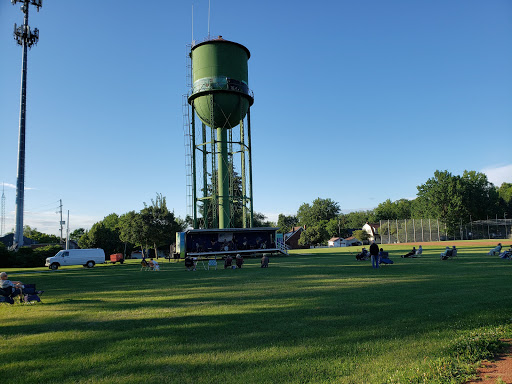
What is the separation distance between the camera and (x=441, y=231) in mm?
74062

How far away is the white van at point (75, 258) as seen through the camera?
32.3 meters

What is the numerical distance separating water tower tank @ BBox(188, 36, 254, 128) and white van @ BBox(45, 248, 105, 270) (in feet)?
60.2

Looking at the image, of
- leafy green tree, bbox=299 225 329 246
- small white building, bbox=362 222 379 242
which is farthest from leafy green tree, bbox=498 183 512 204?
leafy green tree, bbox=299 225 329 246

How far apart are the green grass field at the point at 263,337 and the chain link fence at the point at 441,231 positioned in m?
68.5

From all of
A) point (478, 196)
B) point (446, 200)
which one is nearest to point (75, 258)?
point (446, 200)

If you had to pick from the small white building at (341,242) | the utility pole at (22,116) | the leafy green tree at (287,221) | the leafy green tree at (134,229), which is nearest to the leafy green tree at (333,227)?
the small white building at (341,242)

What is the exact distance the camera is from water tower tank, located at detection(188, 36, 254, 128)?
3700 centimetres

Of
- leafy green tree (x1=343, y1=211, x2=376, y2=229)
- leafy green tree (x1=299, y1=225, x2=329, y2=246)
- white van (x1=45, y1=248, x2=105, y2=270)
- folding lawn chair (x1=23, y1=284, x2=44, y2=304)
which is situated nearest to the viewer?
folding lawn chair (x1=23, y1=284, x2=44, y2=304)

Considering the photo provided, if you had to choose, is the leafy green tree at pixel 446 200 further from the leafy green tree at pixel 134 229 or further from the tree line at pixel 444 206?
the leafy green tree at pixel 134 229

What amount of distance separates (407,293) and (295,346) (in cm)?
578

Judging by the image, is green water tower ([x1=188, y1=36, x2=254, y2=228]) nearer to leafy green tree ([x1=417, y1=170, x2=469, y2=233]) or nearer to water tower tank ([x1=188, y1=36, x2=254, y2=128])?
water tower tank ([x1=188, y1=36, x2=254, y2=128])

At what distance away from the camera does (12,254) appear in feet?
119

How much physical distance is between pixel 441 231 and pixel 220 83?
6081 cm

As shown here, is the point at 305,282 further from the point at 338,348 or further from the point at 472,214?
the point at 472,214
